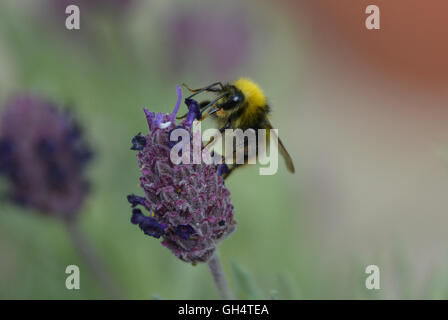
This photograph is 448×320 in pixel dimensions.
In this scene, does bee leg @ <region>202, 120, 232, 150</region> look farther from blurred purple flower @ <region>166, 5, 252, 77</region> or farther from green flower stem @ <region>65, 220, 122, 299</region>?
blurred purple flower @ <region>166, 5, 252, 77</region>

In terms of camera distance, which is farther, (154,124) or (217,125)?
(217,125)

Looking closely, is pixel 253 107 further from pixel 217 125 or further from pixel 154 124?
pixel 154 124

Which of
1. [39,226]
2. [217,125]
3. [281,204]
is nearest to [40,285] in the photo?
[39,226]

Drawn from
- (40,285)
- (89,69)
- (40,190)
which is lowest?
(40,285)

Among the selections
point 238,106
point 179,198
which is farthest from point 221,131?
point 179,198

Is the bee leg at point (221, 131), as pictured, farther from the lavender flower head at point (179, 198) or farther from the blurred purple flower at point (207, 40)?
the blurred purple flower at point (207, 40)

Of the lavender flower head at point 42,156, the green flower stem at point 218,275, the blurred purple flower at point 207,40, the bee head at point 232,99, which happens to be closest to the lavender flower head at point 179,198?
the green flower stem at point 218,275
